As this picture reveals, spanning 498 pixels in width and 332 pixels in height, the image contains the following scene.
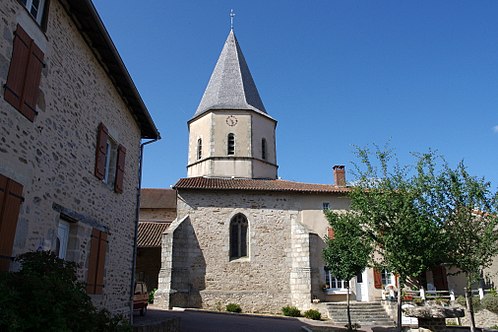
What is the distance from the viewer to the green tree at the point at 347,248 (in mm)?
12883

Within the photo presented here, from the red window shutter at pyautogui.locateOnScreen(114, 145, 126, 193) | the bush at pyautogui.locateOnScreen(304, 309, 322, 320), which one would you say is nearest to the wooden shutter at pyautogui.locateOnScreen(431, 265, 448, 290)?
the bush at pyautogui.locateOnScreen(304, 309, 322, 320)

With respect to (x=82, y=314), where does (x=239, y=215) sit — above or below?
above

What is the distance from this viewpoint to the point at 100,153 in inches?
331

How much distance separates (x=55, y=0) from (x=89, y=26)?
40.7 inches

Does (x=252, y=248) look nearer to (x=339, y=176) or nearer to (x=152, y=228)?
(x=152, y=228)

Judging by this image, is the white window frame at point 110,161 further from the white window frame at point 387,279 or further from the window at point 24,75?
the white window frame at point 387,279

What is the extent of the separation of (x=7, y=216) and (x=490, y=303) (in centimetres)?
1680

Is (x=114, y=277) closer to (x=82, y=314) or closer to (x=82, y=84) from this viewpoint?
(x=82, y=84)

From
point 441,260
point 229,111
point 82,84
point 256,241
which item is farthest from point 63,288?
point 229,111

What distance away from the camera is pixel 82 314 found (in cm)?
433

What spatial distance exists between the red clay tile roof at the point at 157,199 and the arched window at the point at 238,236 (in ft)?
20.9

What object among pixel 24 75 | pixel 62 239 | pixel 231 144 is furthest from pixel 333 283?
pixel 24 75

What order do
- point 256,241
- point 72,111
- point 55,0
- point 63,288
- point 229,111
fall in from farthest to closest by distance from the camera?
point 229,111 < point 256,241 < point 72,111 < point 55,0 < point 63,288

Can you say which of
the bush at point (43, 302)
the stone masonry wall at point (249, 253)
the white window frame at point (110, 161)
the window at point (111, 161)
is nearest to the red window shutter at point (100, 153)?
the window at point (111, 161)
